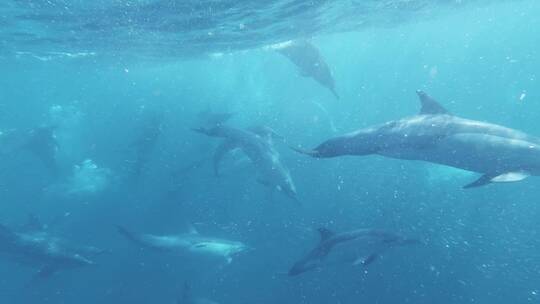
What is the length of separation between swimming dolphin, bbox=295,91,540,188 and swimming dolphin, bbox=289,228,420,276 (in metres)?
2.95

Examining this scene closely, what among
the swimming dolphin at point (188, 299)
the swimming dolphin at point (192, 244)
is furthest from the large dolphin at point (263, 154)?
the swimming dolphin at point (188, 299)

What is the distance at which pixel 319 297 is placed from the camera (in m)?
17.0

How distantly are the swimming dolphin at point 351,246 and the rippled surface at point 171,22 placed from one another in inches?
482

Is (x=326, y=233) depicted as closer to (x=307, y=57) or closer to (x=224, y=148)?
(x=224, y=148)

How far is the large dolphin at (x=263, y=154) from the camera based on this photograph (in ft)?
50.0

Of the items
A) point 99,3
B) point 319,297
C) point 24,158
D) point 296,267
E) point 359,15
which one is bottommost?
point 24,158

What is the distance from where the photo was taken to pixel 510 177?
7.71 metres

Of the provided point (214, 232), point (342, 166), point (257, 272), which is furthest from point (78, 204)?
point (342, 166)

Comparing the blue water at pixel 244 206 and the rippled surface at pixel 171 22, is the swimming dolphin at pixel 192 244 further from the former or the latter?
the rippled surface at pixel 171 22

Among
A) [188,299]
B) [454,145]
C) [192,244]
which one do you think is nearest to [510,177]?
[454,145]

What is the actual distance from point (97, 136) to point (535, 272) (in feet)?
116

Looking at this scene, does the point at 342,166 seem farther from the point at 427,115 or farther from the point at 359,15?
the point at 427,115

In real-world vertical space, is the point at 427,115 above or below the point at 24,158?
above

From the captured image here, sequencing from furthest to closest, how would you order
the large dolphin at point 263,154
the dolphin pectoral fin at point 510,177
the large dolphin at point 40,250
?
the large dolphin at point 40,250
the large dolphin at point 263,154
the dolphin pectoral fin at point 510,177
